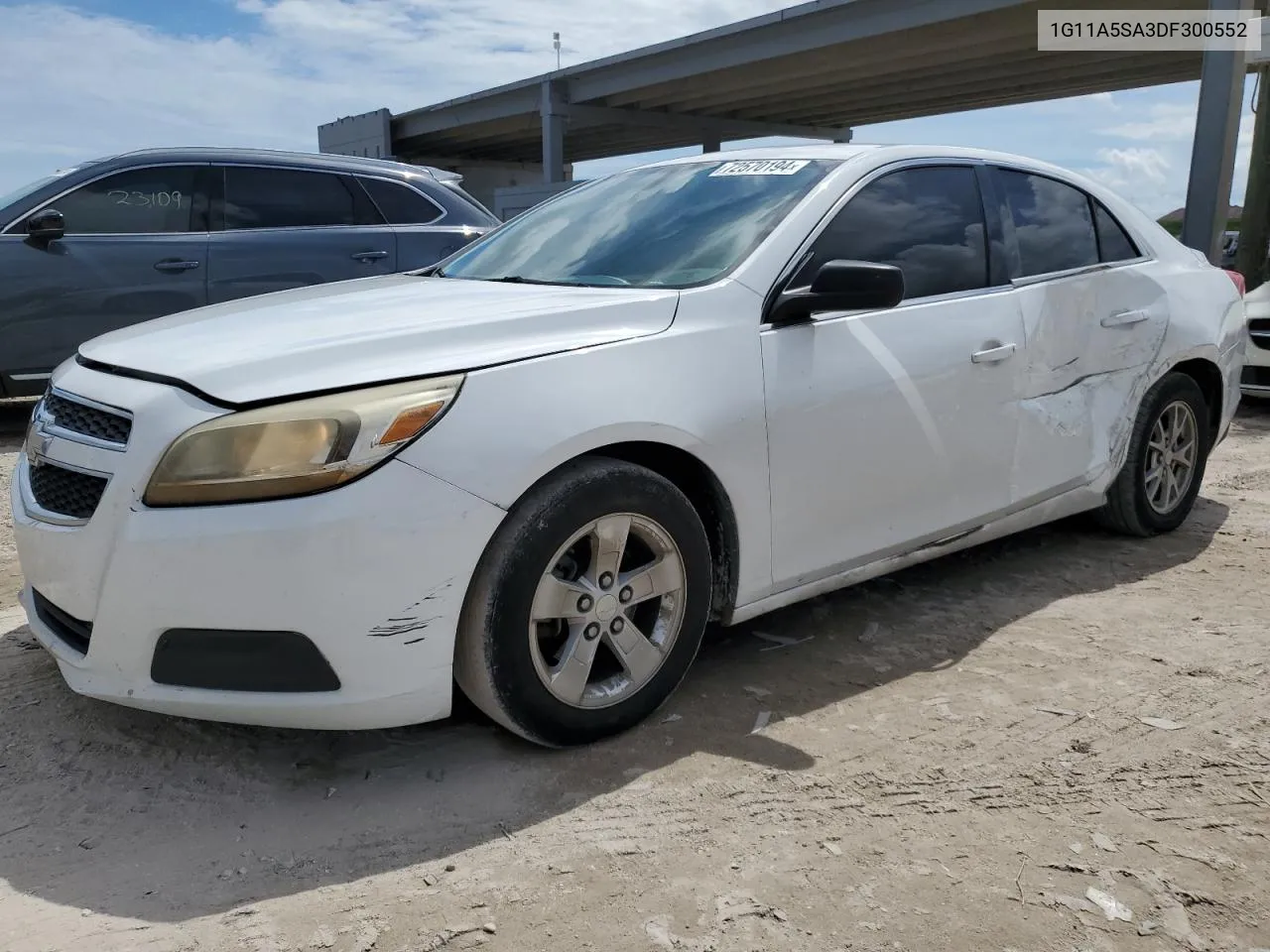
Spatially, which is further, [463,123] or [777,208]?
[463,123]

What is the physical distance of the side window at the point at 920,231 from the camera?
3.25 metres

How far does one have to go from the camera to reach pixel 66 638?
8.17 ft

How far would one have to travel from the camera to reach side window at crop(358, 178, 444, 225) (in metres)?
7.27

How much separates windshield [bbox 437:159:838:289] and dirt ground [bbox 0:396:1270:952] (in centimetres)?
127

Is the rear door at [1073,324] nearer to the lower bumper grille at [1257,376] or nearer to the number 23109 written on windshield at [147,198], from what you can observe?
the lower bumper grille at [1257,376]

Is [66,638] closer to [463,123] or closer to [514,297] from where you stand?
[514,297]

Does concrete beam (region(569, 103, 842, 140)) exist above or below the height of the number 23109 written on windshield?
above

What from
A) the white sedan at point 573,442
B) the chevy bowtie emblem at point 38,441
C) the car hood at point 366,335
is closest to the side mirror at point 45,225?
the white sedan at point 573,442

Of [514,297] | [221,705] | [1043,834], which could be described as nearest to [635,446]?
[514,297]

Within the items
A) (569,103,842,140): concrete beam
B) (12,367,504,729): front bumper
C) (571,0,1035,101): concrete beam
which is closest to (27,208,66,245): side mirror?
(12,367,504,729): front bumper

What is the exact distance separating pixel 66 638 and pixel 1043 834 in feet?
7.67

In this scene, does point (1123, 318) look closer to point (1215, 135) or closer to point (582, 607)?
point (582, 607)

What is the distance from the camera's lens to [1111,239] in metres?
4.26

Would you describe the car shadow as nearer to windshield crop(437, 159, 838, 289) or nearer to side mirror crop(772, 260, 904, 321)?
side mirror crop(772, 260, 904, 321)
